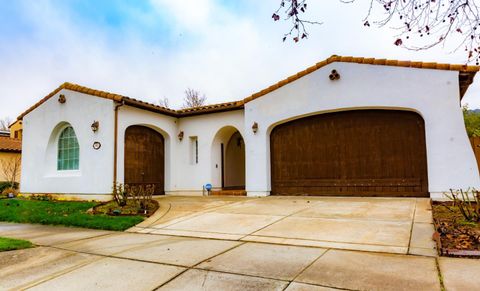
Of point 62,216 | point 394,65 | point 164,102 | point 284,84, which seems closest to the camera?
point 62,216

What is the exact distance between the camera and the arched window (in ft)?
40.1

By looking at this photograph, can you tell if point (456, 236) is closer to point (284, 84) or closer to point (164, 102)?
point (284, 84)

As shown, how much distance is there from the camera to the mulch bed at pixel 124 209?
832 cm

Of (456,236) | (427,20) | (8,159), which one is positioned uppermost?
(427,20)

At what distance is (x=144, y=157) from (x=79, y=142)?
227 cm

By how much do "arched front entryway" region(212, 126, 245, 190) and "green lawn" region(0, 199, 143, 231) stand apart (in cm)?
515

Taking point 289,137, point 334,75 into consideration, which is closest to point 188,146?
point 289,137

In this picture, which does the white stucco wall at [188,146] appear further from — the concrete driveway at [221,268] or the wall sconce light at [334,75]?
the concrete driveway at [221,268]

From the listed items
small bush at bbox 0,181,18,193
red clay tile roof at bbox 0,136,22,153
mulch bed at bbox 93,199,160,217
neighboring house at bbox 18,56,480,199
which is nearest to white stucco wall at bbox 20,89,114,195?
neighboring house at bbox 18,56,480,199

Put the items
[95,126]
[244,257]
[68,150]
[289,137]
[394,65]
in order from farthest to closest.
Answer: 1. [68,150]
2. [289,137]
3. [95,126]
4. [394,65]
5. [244,257]

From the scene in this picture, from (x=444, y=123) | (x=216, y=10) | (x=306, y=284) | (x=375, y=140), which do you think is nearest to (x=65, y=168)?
(x=216, y=10)

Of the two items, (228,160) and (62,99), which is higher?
(62,99)

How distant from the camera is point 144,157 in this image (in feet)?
41.7

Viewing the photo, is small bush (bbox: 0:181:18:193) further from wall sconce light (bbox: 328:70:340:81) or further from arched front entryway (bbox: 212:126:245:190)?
wall sconce light (bbox: 328:70:340:81)
